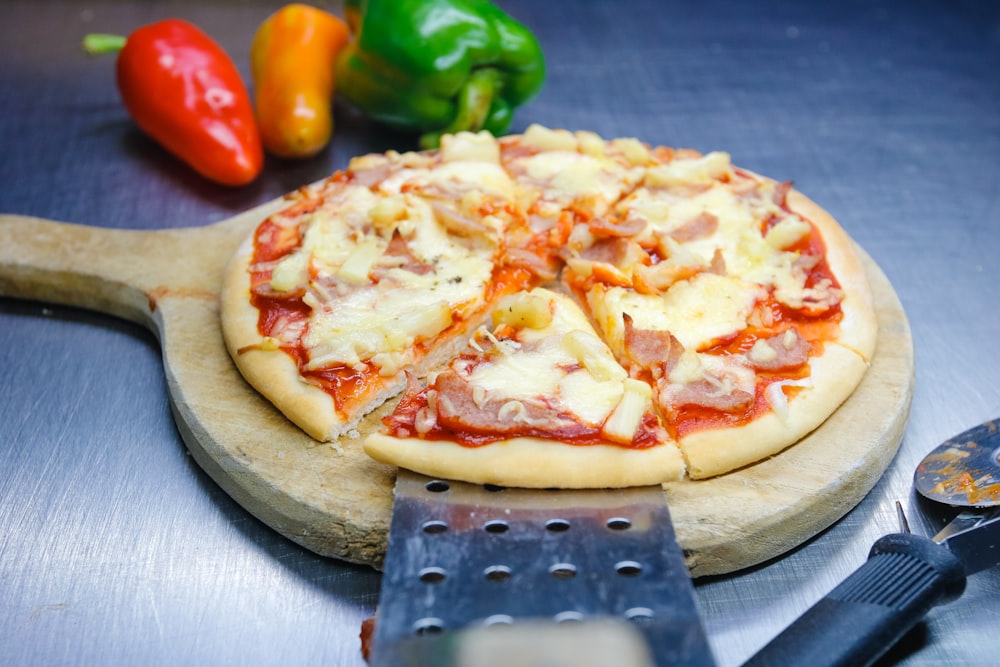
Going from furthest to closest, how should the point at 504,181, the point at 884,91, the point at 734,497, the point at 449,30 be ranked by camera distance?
1. the point at 884,91
2. the point at 449,30
3. the point at 504,181
4. the point at 734,497

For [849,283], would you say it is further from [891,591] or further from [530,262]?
[891,591]

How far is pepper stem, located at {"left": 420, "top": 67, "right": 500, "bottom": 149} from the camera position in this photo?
191 inches

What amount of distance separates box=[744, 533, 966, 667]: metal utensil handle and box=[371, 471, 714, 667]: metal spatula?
9.6 inches

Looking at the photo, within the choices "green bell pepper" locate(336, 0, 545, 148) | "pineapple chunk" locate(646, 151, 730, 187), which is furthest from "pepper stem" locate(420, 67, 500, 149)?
"pineapple chunk" locate(646, 151, 730, 187)

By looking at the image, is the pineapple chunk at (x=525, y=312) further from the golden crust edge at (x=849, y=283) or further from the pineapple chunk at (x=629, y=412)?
the golden crust edge at (x=849, y=283)

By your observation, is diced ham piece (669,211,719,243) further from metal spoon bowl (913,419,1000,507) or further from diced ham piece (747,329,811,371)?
metal spoon bowl (913,419,1000,507)

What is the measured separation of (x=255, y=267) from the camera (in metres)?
3.60

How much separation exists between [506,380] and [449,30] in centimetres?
235

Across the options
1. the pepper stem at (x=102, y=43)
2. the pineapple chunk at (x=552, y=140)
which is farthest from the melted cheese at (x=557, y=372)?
the pepper stem at (x=102, y=43)

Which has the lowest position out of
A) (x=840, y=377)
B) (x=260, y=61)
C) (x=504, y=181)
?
(x=260, y=61)

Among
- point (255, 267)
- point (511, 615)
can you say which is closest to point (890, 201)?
point (255, 267)

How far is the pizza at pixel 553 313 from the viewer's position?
9.40 feet

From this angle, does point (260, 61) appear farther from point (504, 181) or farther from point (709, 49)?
point (709, 49)

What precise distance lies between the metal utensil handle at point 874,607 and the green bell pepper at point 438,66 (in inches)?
120
